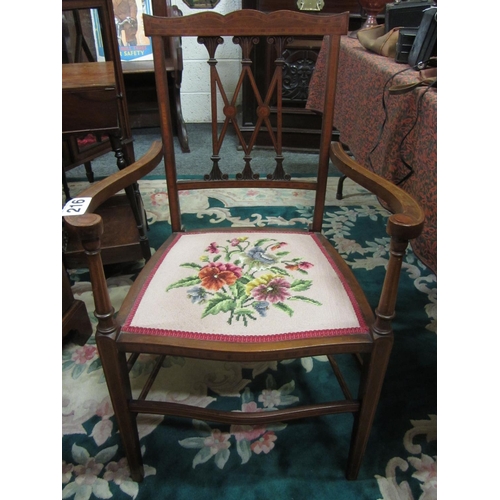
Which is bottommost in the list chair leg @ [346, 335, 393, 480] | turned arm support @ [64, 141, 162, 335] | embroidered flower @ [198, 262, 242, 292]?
chair leg @ [346, 335, 393, 480]

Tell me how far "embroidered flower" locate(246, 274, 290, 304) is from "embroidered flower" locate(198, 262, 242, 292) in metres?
0.05

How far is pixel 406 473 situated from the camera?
3.27ft

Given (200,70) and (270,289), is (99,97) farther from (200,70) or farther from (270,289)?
(200,70)

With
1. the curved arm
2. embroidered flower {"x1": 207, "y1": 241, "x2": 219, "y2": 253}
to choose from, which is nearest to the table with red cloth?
embroidered flower {"x1": 207, "y1": 241, "x2": 219, "y2": 253}

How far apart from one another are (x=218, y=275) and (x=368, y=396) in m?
0.42

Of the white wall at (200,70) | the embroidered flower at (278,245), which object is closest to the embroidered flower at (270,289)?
the embroidered flower at (278,245)

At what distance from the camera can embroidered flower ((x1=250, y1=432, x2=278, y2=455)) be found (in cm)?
105

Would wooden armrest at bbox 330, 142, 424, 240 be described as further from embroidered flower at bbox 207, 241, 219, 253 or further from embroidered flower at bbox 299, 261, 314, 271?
embroidered flower at bbox 207, 241, 219, 253

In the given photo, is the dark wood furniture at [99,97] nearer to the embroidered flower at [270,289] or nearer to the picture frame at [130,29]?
the embroidered flower at [270,289]

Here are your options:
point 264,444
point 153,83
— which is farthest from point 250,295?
point 153,83

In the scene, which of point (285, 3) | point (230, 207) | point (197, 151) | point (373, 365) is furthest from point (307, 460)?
point (285, 3)

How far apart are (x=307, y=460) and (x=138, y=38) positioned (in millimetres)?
3174

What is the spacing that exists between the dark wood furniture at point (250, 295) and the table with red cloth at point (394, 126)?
13 centimetres

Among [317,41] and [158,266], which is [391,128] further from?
[317,41]
